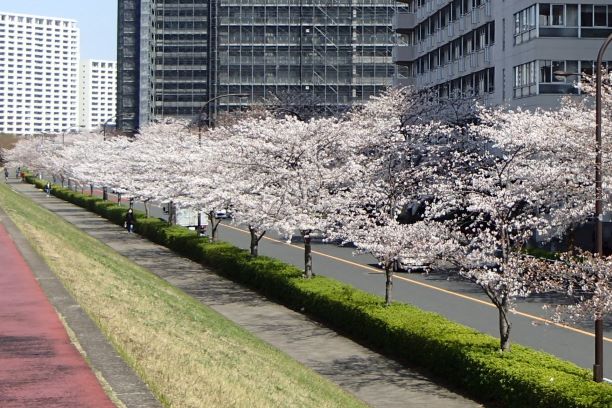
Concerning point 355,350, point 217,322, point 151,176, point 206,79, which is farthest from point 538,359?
point 206,79

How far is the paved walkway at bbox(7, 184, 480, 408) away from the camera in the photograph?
881 inches

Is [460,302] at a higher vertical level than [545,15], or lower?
lower

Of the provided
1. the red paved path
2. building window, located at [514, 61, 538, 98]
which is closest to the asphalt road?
the red paved path

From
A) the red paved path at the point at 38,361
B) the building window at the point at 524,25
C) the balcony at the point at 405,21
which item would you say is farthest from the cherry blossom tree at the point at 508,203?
the balcony at the point at 405,21

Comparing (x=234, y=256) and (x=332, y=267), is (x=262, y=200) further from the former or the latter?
(x=332, y=267)

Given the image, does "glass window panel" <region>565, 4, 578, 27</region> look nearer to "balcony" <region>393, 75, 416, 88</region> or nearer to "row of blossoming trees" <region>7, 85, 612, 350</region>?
Answer: "row of blossoming trees" <region>7, 85, 612, 350</region>

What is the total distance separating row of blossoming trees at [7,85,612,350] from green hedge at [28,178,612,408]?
3.77 ft

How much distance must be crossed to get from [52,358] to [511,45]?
4810 cm

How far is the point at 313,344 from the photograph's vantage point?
28078mm

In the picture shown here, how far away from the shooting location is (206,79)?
183 m

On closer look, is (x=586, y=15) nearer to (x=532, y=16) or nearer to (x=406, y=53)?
(x=532, y=16)

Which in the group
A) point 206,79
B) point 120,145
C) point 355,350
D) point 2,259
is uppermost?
point 206,79

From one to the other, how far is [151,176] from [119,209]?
14.6 m

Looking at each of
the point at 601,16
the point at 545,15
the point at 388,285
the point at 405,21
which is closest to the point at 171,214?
the point at 545,15
